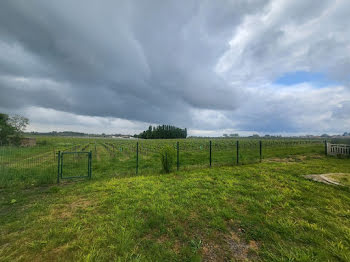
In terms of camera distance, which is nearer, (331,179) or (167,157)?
(331,179)

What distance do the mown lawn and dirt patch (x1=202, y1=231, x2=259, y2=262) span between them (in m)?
0.02

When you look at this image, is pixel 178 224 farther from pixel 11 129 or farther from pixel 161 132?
pixel 161 132

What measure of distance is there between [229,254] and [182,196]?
6.71 ft

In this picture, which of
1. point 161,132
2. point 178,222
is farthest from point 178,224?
point 161,132

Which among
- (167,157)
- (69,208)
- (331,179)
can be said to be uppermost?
(167,157)

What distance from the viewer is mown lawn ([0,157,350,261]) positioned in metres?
2.13

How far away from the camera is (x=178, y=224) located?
9.25 ft

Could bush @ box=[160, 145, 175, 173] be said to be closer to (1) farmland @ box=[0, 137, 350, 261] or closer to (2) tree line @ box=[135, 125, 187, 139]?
(1) farmland @ box=[0, 137, 350, 261]

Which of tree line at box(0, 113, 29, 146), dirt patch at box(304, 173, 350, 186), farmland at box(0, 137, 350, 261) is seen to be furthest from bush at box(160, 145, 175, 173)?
tree line at box(0, 113, 29, 146)

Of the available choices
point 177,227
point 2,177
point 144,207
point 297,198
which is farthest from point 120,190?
point 297,198

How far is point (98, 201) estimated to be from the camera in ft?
12.6

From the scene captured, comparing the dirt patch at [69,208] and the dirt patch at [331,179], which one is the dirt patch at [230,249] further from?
the dirt patch at [331,179]

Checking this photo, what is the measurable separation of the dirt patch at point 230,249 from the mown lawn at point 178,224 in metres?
0.02

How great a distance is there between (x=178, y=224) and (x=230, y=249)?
1033 millimetres
